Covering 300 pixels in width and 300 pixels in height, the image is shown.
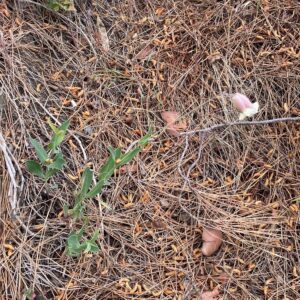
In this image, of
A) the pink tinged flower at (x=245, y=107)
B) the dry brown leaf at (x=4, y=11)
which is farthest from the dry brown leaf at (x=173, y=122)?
the dry brown leaf at (x=4, y=11)

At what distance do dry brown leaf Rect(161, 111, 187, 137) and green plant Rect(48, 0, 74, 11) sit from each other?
54 centimetres

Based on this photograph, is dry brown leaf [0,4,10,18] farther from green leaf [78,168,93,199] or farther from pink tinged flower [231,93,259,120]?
pink tinged flower [231,93,259,120]

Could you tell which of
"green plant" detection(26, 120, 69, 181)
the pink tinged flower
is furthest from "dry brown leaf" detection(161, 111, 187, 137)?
"green plant" detection(26, 120, 69, 181)

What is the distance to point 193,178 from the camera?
5.94ft

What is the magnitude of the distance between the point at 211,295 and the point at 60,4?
3.87 ft

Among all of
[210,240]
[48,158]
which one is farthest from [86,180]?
[210,240]

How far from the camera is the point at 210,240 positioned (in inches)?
67.1

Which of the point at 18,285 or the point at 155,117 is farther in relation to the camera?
the point at 155,117

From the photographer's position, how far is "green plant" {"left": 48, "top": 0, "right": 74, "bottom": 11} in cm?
191

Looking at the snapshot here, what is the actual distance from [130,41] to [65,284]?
0.96m

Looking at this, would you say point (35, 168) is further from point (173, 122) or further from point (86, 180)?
point (173, 122)

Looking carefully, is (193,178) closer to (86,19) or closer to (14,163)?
(14,163)

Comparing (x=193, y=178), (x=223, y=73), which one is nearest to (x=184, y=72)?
(x=223, y=73)

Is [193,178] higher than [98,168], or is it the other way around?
[98,168]
